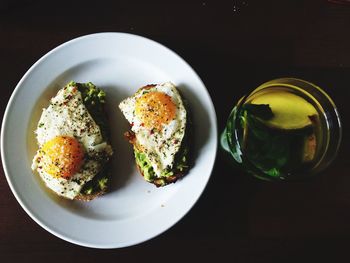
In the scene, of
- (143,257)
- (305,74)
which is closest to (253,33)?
(305,74)

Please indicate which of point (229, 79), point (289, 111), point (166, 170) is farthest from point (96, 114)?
point (289, 111)

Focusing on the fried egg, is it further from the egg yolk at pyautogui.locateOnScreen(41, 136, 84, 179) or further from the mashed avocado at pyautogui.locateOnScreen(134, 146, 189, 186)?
the egg yolk at pyautogui.locateOnScreen(41, 136, 84, 179)

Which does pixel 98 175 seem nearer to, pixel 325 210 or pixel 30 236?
pixel 30 236

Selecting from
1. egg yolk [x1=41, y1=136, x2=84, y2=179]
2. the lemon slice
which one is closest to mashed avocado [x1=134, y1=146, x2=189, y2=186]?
egg yolk [x1=41, y1=136, x2=84, y2=179]

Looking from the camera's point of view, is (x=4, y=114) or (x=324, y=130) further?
(x=4, y=114)

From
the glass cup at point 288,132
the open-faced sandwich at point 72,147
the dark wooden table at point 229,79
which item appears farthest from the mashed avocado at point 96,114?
the glass cup at point 288,132
